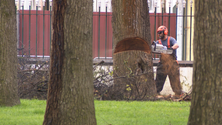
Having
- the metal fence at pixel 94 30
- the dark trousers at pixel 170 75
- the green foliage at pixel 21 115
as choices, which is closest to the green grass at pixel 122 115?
the green foliage at pixel 21 115

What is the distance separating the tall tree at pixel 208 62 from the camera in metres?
3.53

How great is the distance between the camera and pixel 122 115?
6.13 m

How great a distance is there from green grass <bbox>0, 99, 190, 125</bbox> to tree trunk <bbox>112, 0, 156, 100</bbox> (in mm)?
1892

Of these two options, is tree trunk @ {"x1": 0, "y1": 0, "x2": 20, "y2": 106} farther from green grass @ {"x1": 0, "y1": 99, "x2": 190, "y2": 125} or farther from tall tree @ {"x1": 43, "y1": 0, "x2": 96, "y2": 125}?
tall tree @ {"x1": 43, "y1": 0, "x2": 96, "y2": 125}

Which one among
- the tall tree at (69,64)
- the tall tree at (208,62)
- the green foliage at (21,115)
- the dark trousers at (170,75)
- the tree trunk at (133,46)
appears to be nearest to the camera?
the tall tree at (208,62)

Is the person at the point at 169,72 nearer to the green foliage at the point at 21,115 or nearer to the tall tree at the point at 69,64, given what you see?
the green foliage at the point at 21,115

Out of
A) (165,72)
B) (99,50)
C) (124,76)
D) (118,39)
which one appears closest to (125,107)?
(124,76)

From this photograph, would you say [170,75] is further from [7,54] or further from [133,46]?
[7,54]

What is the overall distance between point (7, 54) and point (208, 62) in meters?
4.54

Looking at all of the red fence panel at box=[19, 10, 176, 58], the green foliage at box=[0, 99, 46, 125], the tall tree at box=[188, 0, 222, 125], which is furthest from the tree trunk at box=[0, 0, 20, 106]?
the red fence panel at box=[19, 10, 176, 58]

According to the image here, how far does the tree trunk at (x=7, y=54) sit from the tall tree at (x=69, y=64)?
2927mm

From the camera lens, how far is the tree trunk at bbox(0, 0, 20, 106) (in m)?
6.89

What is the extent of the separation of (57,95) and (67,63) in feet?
1.32

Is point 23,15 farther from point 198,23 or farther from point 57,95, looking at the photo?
point 198,23
